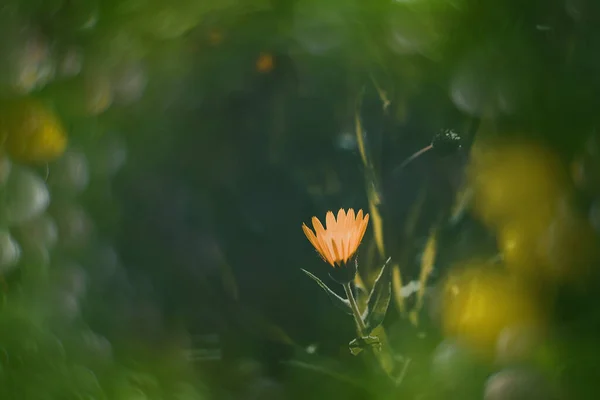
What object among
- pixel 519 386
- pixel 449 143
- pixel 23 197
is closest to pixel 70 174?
pixel 23 197

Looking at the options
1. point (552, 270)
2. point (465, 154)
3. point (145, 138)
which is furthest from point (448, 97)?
point (145, 138)

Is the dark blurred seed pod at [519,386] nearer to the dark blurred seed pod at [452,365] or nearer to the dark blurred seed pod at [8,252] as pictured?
the dark blurred seed pod at [452,365]

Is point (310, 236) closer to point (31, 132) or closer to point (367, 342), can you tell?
point (367, 342)

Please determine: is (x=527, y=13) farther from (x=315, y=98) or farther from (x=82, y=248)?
(x=82, y=248)

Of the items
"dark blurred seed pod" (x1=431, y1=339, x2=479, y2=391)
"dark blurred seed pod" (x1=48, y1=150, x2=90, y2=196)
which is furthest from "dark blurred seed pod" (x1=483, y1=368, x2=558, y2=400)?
"dark blurred seed pod" (x1=48, y1=150, x2=90, y2=196)

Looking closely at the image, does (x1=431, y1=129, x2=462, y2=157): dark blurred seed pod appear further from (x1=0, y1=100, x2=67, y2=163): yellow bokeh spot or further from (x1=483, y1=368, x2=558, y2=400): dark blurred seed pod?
(x1=0, y1=100, x2=67, y2=163): yellow bokeh spot

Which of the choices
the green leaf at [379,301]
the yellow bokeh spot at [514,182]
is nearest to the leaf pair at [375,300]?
the green leaf at [379,301]
